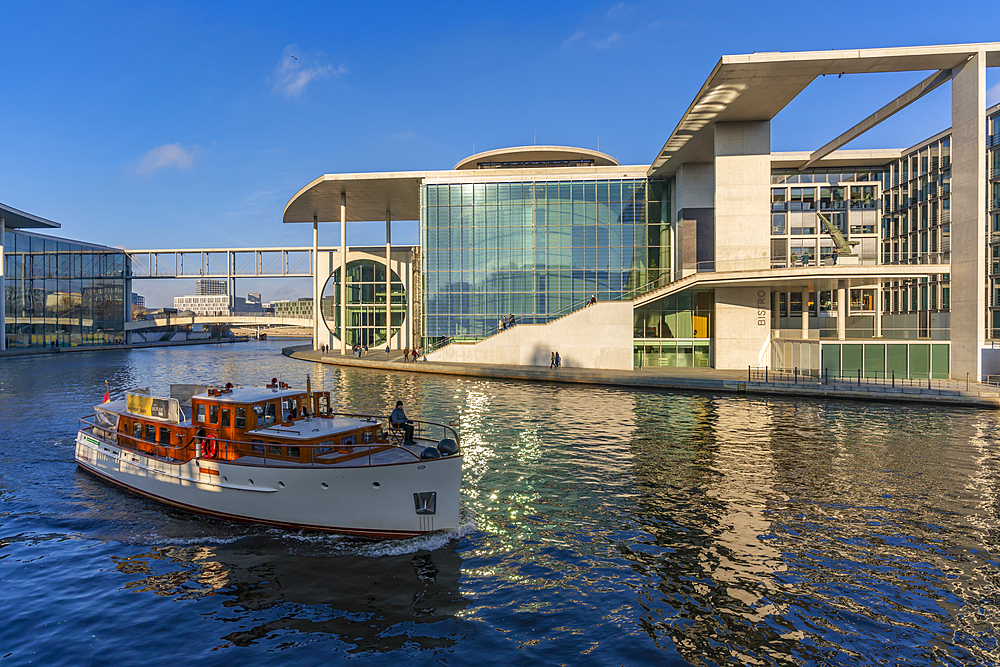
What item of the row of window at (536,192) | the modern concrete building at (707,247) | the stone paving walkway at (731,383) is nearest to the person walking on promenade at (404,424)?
the stone paving walkway at (731,383)

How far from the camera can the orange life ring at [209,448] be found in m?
15.0

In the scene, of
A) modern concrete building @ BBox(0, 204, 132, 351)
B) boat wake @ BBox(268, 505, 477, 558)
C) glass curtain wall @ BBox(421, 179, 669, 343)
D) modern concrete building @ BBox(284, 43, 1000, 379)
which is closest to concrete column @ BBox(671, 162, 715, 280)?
modern concrete building @ BBox(284, 43, 1000, 379)

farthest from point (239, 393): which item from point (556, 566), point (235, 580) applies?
point (556, 566)

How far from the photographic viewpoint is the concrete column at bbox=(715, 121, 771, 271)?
42.1 meters

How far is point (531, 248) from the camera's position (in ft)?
172

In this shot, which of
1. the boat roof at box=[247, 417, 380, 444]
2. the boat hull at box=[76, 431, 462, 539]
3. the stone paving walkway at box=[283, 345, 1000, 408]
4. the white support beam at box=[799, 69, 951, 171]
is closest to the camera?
the boat hull at box=[76, 431, 462, 539]

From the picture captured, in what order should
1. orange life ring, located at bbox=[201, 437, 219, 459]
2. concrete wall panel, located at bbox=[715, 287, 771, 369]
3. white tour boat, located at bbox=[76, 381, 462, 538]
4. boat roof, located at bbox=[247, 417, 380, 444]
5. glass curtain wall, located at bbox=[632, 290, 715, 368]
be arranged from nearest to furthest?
white tour boat, located at bbox=[76, 381, 462, 538] < boat roof, located at bbox=[247, 417, 380, 444] < orange life ring, located at bbox=[201, 437, 219, 459] < concrete wall panel, located at bbox=[715, 287, 771, 369] < glass curtain wall, located at bbox=[632, 290, 715, 368]

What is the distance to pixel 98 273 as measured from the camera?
9012 cm

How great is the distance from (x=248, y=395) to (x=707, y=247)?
1627 inches

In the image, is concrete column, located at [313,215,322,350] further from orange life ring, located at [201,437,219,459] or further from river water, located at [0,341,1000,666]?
orange life ring, located at [201,437,219,459]

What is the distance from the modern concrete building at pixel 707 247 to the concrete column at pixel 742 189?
106mm

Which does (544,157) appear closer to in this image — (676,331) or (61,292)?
(676,331)

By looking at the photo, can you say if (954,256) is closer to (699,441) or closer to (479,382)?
(699,441)

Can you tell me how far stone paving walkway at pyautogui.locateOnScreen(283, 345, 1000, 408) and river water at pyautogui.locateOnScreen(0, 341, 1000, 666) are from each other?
9956mm
